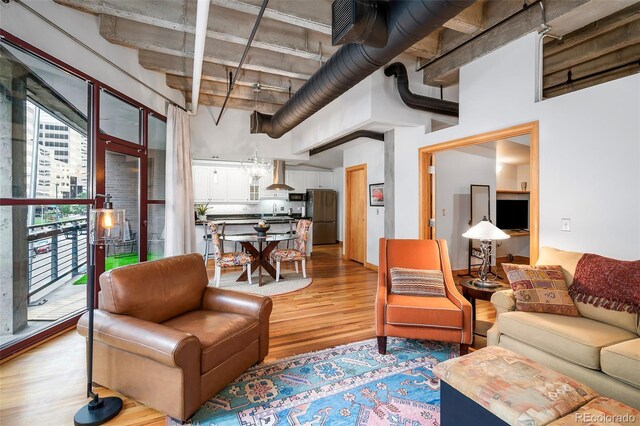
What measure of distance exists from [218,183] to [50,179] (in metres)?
4.63

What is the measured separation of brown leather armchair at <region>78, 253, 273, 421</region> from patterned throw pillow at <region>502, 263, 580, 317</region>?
202 centimetres

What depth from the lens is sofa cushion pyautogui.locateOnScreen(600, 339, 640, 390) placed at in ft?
5.57

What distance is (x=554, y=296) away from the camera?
2.36 meters

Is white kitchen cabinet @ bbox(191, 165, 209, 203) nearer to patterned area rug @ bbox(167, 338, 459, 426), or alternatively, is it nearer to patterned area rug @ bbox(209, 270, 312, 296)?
patterned area rug @ bbox(209, 270, 312, 296)

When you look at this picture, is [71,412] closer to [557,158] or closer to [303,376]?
[303,376]

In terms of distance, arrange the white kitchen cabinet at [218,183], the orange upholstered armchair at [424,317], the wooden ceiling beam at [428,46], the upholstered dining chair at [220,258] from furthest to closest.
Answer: the white kitchen cabinet at [218,183], the upholstered dining chair at [220,258], the wooden ceiling beam at [428,46], the orange upholstered armchair at [424,317]

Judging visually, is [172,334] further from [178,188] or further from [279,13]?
[178,188]

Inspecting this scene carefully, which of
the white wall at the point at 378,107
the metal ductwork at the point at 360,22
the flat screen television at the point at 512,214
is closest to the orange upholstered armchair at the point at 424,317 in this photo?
the metal ductwork at the point at 360,22

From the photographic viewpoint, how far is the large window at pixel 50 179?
2559 mm

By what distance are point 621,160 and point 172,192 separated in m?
5.28

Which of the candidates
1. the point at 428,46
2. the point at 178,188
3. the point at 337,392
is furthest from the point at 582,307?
the point at 178,188

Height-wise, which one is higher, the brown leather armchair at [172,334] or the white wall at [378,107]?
the white wall at [378,107]

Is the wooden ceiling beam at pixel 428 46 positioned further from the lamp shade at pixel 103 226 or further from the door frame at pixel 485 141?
the lamp shade at pixel 103 226

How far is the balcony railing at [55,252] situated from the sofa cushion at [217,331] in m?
1.64
